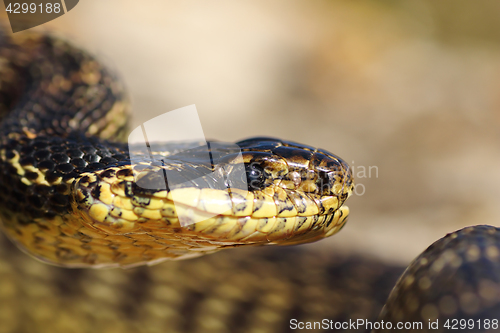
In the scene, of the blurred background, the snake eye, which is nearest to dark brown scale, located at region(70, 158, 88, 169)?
the snake eye

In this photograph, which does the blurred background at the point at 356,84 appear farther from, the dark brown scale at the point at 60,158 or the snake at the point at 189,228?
the dark brown scale at the point at 60,158

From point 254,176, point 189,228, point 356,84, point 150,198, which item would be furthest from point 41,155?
point 356,84

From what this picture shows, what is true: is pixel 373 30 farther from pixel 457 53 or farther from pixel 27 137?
pixel 27 137

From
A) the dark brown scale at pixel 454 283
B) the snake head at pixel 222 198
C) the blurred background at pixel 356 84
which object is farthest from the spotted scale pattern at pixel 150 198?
the blurred background at pixel 356 84

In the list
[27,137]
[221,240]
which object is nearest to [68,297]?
[27,137]

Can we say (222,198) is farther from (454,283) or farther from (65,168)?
(454,283)

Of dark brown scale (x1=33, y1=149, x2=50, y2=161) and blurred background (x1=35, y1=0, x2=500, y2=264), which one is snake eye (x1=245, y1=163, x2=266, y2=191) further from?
blurred background (x1=35, y1=0, x2=500, y2=264)
